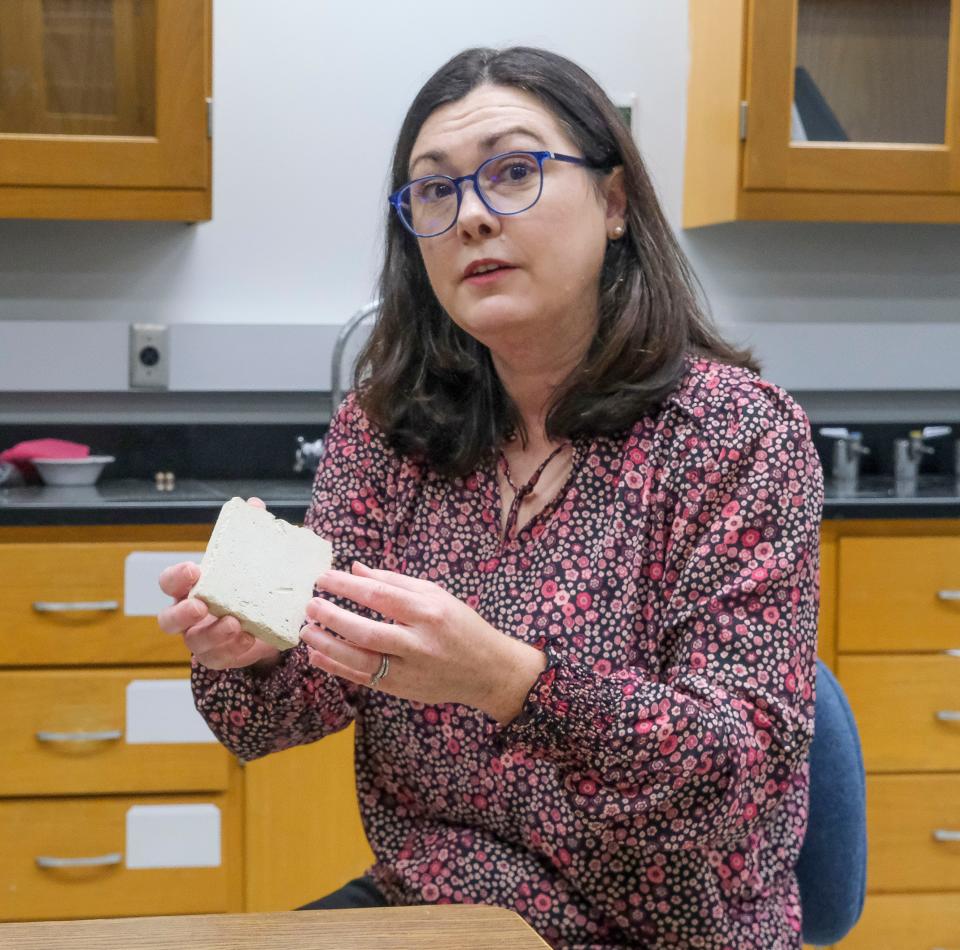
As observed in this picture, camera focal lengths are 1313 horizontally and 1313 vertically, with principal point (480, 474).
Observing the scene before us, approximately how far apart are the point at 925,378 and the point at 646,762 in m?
2.13

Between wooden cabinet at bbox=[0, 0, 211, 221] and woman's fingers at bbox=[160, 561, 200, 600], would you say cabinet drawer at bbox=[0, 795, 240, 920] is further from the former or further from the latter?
woman's fingers at bbox=[160, 561, 200, 600]

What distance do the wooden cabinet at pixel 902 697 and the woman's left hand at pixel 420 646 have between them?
145cm

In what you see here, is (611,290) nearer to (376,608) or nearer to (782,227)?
(376,608)

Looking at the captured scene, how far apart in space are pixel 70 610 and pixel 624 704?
54.3 inches

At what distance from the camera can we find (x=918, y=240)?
2.94m

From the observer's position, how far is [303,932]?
84 centimetres

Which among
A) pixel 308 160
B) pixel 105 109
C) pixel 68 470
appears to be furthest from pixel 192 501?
pixel 308 160

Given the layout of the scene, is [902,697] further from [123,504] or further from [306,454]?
[123,504]

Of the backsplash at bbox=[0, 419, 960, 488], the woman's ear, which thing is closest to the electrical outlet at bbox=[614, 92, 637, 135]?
the backsplash at bbox=[0, 419, 960, 488]

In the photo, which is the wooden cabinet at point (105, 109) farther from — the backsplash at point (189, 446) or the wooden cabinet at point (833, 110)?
the wooden cabinet at point (833, 110)

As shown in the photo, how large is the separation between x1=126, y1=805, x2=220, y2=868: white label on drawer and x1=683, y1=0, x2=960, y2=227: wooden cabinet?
1.50 meters

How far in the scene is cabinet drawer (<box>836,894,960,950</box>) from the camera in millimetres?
2297

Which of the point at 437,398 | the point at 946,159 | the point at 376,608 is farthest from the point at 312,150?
the point at 376,608

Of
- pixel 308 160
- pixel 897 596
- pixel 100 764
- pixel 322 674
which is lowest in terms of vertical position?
pixel 100 764
